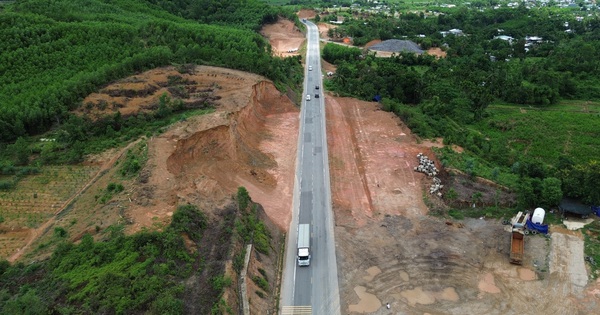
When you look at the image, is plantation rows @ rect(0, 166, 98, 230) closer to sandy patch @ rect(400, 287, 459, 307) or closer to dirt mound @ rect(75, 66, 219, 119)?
dirt mound @ rect(75, 66, 219, 119)

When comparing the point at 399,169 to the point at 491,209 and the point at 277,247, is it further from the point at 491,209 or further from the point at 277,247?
the point at 277,247

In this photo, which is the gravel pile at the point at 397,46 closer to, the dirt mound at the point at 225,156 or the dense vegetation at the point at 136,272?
the dirt mound at the point at 225,156

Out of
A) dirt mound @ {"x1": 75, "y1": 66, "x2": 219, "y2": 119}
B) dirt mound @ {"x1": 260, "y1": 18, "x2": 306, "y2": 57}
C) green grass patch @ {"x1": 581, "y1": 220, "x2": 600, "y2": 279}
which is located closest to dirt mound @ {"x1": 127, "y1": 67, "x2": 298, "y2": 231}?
dirt mound @ {"x1": 75, "y1": 66, "x2": 219, "y2": 119}

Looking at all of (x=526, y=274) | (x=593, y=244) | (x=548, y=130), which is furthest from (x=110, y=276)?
(x=548, y=130)

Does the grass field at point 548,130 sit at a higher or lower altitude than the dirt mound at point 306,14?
lower

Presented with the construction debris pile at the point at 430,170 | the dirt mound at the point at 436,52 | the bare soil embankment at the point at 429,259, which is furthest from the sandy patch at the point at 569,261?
the dirt mound at the point at 436,52

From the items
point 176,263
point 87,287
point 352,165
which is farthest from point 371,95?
point 87,287
